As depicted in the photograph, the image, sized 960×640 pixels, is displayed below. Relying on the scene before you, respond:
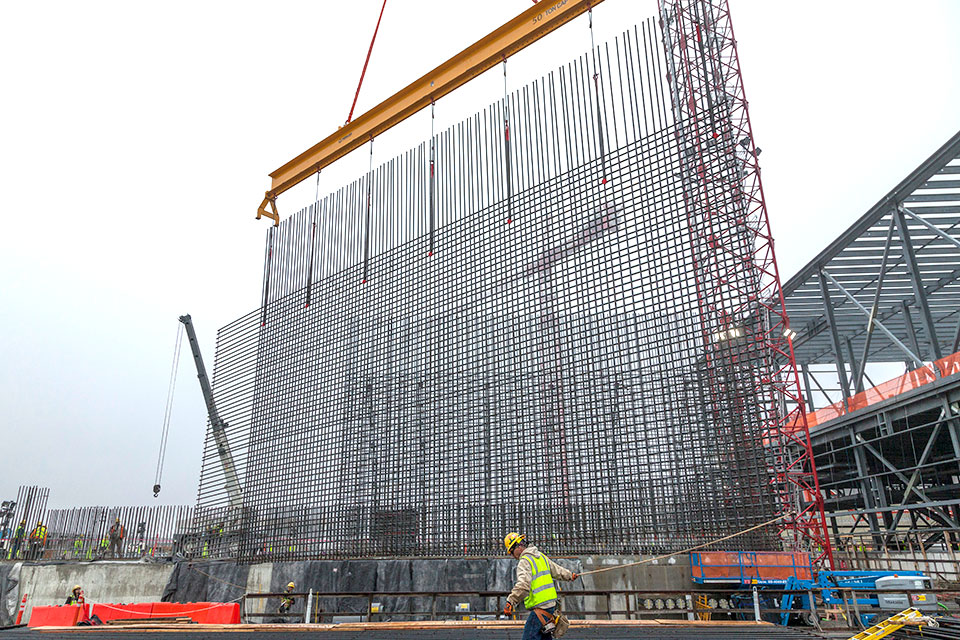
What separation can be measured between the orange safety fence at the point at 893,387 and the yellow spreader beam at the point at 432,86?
466 inches

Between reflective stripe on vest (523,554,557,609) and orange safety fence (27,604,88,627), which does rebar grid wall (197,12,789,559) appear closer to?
orange safety fence (27,604,88,627)

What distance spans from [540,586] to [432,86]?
50.2 feet

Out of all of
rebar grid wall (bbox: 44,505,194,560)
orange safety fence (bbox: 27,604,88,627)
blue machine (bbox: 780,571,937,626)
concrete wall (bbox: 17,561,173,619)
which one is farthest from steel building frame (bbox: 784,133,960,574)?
rebar grid wall (bbox: 44,505,194,560)

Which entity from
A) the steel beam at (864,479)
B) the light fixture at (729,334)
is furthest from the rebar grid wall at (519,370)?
the steel beam at (864,479)

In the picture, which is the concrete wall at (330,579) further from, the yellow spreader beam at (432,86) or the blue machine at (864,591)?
the yellow spreader beam at (432,86)

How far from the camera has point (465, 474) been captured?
12430mm

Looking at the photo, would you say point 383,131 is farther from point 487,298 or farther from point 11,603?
point 11,603

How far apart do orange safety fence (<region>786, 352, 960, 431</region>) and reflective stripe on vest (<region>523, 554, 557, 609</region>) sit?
45.9 ft

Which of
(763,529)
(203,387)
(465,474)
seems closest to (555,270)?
(465,474)

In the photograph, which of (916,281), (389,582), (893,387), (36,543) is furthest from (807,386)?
(36,543)

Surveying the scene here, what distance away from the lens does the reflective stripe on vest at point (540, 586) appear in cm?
502

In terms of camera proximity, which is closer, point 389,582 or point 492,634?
point 492,634

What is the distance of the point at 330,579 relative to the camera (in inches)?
514

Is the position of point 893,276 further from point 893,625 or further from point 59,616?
point 59,616
